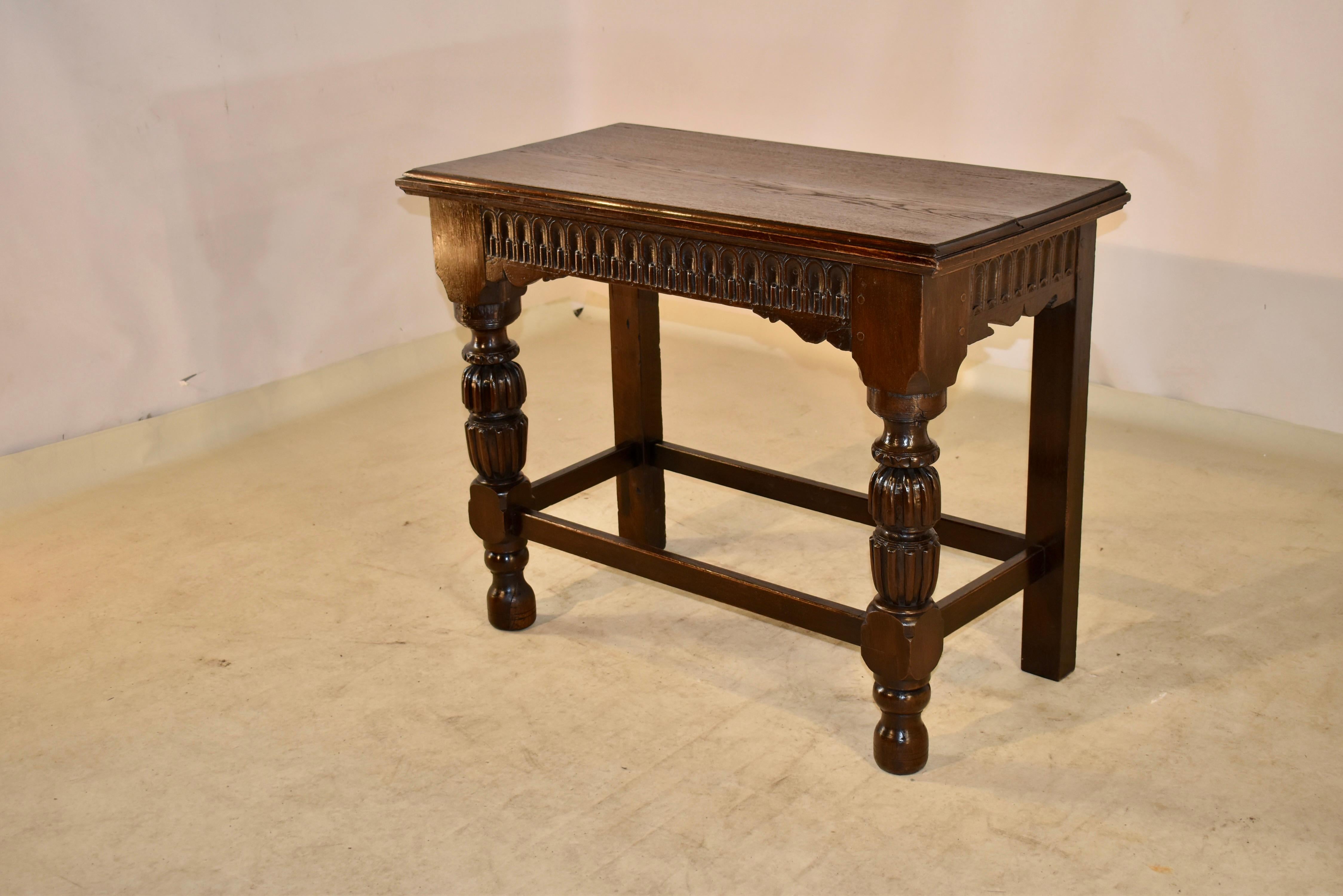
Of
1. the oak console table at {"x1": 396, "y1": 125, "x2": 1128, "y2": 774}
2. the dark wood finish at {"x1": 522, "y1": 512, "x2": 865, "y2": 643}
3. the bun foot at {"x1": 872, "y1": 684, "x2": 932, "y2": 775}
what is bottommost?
the bun foot at {"x1": 872, "y1": 684, "x2": 932, "y2": 775}

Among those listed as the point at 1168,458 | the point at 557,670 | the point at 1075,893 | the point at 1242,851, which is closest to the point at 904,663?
the point at 1075,893

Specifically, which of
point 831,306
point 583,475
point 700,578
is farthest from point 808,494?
point 831,306

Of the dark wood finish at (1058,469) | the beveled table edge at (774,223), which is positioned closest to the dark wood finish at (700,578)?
the dark wood finish at (1058,469)

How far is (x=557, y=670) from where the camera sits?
9.90 feet

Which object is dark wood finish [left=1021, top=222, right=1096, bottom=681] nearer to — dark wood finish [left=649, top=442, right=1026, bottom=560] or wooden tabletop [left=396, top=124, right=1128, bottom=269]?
dark wood finish [left=649, top=442, right=1026, bottom=560]

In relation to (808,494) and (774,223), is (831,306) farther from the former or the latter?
(808,494)

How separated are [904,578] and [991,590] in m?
0.31

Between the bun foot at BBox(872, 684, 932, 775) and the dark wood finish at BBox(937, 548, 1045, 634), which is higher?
the dark wood finish at BBox(937, 548, 1045, 634)

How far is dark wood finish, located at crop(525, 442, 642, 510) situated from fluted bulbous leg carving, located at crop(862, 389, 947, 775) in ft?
2.97

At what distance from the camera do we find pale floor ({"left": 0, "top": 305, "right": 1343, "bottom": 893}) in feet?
7.86

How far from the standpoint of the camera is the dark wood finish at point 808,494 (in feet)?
9.45

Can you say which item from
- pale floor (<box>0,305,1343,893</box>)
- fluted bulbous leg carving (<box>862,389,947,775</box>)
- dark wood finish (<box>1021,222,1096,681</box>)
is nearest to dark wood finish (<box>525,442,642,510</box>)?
pale floor (<box>0,305,1343,893</box>)

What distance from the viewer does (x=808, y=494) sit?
10.3ft

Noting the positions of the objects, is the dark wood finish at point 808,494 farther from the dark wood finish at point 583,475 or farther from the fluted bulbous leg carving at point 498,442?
the fluted bulbous leg carving at point 498,442
